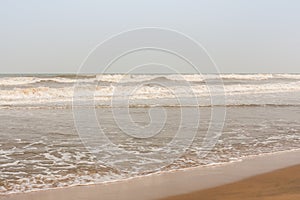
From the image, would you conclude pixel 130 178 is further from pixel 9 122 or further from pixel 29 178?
pixel 9 122

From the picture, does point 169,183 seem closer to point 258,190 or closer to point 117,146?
point 258,190

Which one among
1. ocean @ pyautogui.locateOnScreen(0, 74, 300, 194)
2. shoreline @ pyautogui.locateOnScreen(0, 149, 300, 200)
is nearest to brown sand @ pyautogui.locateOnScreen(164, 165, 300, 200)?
shoreline @ pyautogui.locateOnScreen(0, 149, 300, 200)

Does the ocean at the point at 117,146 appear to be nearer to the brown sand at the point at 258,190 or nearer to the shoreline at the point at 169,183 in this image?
the shoreline at the point at 169,183

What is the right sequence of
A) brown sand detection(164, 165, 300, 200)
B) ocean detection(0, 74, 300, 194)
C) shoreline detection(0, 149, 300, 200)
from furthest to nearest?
ocean detection(0, 74, 300, 194) → shoreline detection(0, 149, 300, 200) → brown sand detection(164, 165, 300, 200)

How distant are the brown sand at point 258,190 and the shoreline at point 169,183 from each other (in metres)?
0.15

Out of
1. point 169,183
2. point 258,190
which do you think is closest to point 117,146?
point 169,183

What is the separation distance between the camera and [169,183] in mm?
5156

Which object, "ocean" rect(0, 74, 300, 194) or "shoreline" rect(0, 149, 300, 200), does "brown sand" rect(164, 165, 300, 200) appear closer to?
"shoreline" rect(0, 149, 300, 200)

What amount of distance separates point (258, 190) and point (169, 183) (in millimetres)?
1103

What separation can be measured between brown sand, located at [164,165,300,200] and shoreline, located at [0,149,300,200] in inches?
5.8

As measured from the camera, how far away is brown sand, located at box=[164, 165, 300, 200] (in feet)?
14.8

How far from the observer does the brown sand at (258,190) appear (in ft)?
14.8

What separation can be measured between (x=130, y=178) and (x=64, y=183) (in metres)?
0.88

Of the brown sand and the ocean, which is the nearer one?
the brown sand
